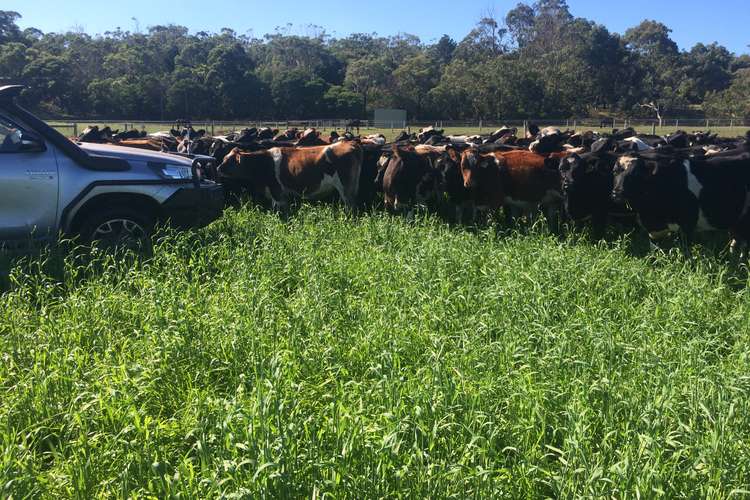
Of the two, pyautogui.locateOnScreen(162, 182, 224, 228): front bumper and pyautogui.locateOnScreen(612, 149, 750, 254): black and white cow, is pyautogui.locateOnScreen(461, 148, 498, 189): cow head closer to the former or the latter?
pyautogui.locateOnScreen(612, 149, 750, 254): black and white cow

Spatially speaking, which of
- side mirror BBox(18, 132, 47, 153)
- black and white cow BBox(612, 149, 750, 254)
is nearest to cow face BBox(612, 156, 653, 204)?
black and white cow BBox(612, 149, 750, 254)

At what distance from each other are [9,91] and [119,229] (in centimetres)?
173

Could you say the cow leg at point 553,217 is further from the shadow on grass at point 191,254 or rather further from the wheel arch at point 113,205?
the wheel arch at point 113,205

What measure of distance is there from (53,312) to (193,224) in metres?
2.44

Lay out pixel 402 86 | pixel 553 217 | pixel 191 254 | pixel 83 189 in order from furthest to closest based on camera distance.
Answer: pixel 402 86, pixel 553 217, pixel 191 254, pixel 83 189

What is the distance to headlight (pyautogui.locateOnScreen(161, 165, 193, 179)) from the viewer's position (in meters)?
6.90

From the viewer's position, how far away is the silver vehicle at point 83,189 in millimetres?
5965

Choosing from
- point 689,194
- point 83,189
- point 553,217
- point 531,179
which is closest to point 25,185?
point 83,189

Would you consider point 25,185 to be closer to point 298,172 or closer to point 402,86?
point 298,172

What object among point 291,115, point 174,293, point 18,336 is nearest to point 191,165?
point 174,293

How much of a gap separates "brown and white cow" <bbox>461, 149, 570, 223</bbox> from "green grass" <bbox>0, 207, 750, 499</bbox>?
2672 millimetres

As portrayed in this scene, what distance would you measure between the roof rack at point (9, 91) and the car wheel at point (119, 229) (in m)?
1.41

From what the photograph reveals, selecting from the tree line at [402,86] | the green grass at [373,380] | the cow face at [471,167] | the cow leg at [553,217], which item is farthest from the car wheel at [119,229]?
the tree line at [402,86]

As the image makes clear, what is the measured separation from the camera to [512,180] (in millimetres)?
8781
